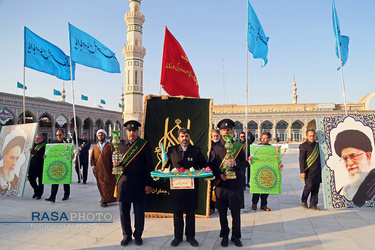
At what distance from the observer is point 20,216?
3977mm

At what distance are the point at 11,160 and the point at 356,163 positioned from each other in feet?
23.1

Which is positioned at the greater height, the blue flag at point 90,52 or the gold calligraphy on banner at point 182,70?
the blue flag at point 90,52

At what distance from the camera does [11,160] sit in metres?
5.51

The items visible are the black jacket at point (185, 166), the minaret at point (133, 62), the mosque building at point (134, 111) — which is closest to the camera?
the black jacket at point (185, 166)

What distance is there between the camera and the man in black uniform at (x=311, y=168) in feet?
14.2

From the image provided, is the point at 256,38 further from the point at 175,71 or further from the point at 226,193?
the point at 226,193

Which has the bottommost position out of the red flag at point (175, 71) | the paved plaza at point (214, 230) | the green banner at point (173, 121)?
the paved plaza at point (214, 230)

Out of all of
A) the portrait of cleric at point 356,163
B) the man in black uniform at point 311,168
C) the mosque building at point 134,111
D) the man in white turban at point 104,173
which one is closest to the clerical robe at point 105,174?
the man in white turban at point 104,173

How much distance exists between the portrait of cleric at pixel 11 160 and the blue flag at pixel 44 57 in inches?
76.2

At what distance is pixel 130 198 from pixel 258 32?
465 centimetres

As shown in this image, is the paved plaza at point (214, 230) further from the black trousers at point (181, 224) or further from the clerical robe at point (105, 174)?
the clerical robe at point (105, 174)

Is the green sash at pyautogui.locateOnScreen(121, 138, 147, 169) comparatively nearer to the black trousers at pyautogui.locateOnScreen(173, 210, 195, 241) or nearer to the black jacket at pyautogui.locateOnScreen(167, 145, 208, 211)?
the black jacket at pyautogui.locateOnScreen(167, 145, 208, 211)

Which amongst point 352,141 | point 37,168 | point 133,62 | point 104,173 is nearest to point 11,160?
point 37,168

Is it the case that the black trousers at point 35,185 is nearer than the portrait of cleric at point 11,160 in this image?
Yes
